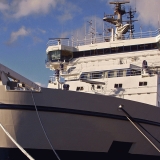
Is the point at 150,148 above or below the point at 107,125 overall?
below

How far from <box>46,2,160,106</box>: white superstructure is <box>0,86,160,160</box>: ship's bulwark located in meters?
2.23

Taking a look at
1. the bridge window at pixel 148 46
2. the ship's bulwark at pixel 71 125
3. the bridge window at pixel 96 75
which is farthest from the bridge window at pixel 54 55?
the ship's bulwark at pixel 71 125

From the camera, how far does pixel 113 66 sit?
17875mm

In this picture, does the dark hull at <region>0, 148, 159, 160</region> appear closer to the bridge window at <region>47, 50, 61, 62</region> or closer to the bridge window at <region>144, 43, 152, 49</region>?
the bridge window at <region>144, 43, 152, 49</region>

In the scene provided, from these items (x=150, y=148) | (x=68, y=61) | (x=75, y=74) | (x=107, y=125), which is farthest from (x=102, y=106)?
(x=68, y=61)

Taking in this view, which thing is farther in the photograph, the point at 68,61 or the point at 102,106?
the point at 68,61

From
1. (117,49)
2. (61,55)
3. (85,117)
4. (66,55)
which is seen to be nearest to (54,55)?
(61,55)

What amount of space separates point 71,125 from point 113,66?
220 inches

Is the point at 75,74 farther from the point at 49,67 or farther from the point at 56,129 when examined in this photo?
the point at 56,129

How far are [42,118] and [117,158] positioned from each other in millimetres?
3845

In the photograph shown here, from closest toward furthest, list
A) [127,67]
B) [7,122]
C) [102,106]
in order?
[7,122], [102,106], [127,67]

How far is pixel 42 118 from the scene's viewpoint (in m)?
12.8

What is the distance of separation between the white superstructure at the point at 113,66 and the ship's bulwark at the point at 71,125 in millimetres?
2226

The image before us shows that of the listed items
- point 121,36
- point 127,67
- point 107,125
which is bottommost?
point 107,125
